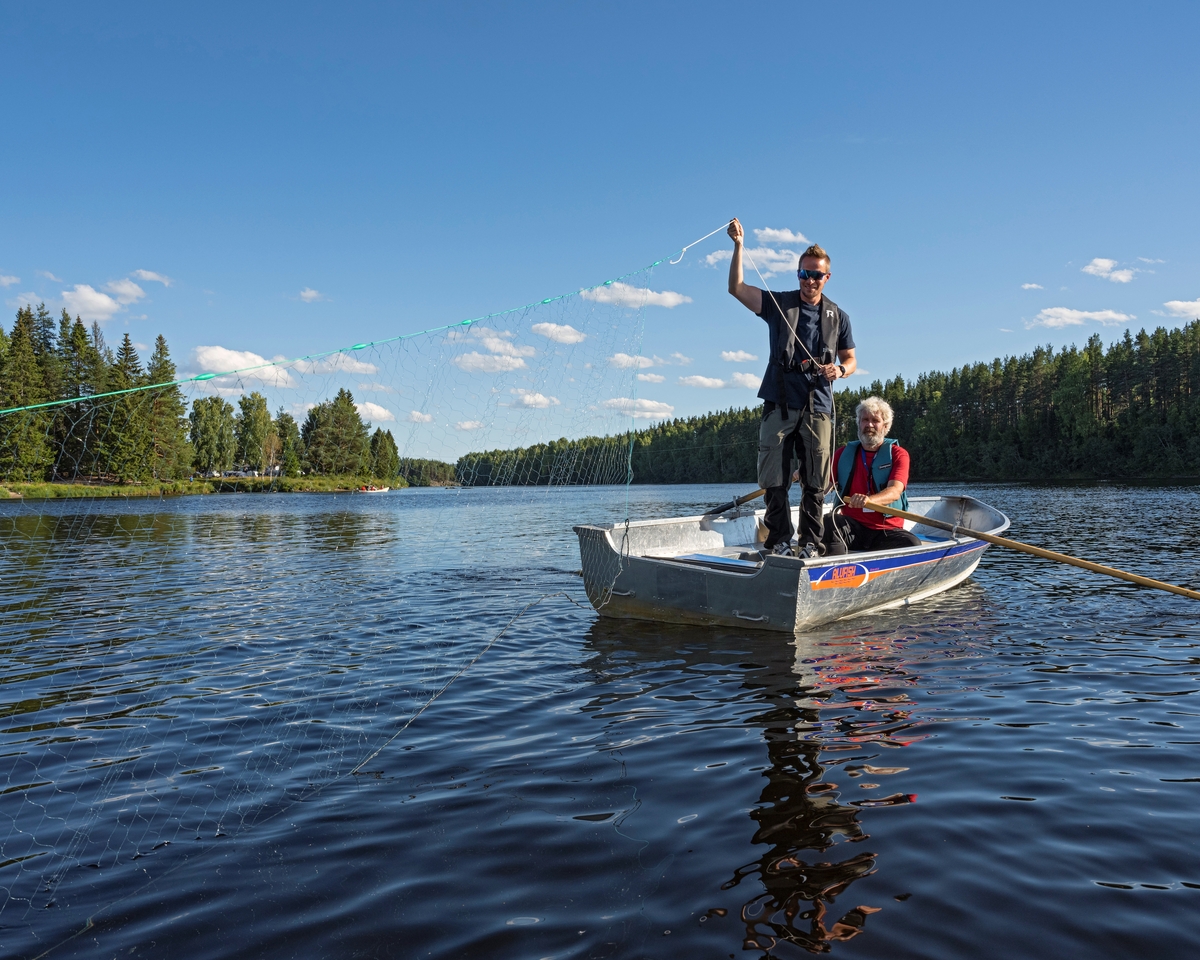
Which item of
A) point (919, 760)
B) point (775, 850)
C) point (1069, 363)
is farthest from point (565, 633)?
point (1069, 363)

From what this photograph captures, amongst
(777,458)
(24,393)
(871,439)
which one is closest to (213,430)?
(777,458)

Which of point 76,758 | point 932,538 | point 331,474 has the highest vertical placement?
point 331,474

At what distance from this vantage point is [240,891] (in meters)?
3.74

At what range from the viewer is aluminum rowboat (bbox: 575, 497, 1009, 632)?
8797mm

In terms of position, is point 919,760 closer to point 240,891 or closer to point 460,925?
point 460,925

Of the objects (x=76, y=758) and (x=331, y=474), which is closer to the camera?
(x=76, y=758)

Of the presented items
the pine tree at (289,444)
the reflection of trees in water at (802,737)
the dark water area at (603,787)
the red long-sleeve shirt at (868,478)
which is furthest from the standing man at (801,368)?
the pine tree at (289,444)

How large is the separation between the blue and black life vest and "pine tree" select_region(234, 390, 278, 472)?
6954 mm

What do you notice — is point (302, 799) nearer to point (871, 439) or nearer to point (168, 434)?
point (168, 434)

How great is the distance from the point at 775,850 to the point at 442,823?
186 centimetres

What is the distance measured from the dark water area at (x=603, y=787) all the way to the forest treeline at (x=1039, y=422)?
191 ft

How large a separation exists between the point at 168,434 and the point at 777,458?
24.0 ft

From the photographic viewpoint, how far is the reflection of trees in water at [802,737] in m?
3.46

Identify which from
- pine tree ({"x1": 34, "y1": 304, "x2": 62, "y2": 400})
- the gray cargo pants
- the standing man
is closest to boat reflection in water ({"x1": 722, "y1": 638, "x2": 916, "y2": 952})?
the gray cargo pants
